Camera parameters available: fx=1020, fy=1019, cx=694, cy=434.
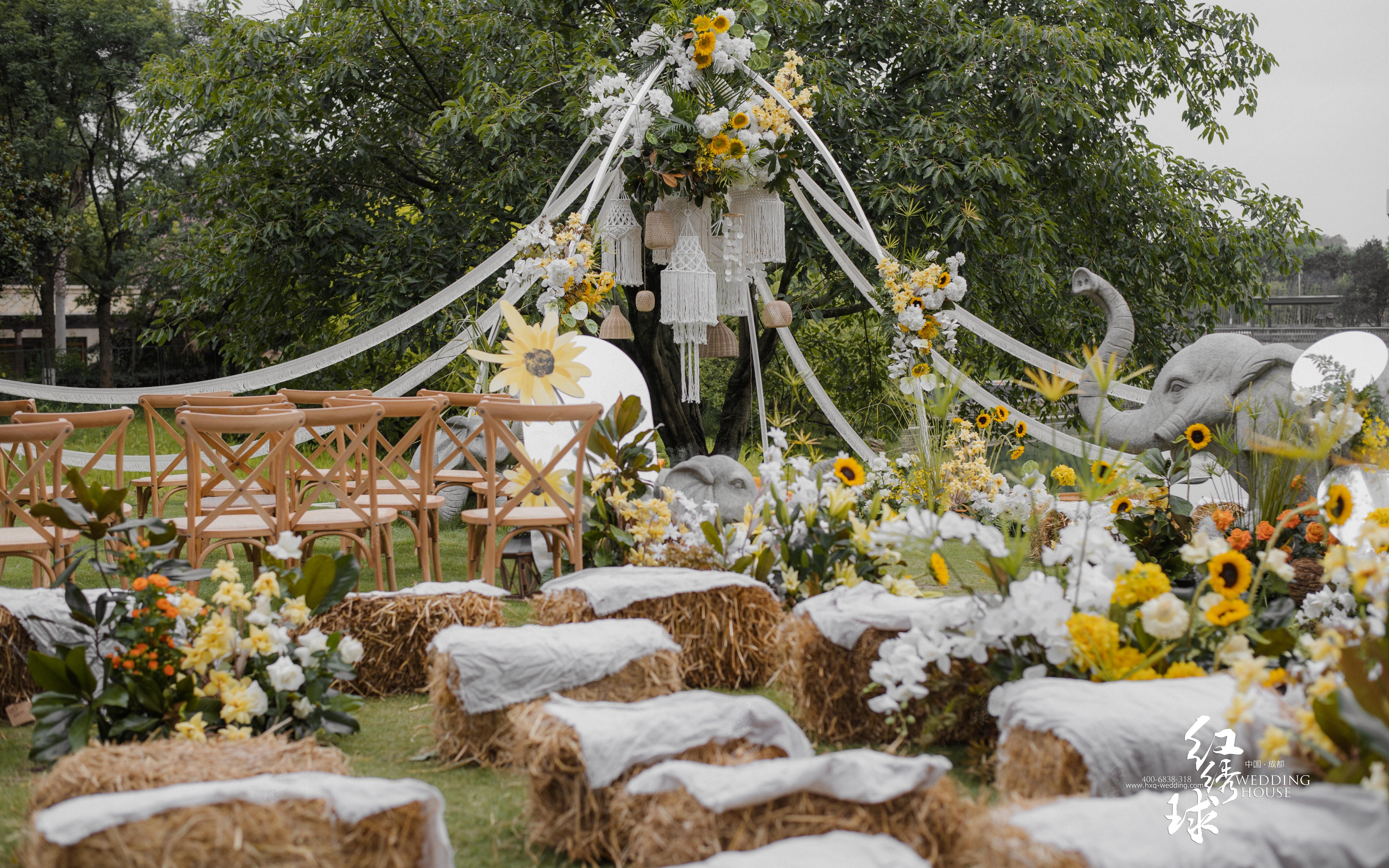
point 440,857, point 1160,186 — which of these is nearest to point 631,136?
point 440,857

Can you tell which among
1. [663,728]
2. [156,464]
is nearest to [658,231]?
[156,464]

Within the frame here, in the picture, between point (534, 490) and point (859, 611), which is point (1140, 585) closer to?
point (859, 611)

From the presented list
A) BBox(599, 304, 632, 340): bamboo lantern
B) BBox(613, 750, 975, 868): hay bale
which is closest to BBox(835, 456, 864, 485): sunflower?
BBox(613, 750, 975, 868): hay bale

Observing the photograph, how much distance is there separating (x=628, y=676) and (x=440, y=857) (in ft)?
3.03

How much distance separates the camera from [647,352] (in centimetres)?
860

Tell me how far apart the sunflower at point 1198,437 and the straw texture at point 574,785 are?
297 centimetres

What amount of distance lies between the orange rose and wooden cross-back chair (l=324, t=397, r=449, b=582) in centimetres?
305

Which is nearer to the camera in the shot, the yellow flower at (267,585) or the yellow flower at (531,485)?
the yellow flower at (267,585)

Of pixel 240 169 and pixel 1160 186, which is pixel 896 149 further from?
pixel 240 169

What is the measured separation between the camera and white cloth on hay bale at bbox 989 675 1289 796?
5.98 ft

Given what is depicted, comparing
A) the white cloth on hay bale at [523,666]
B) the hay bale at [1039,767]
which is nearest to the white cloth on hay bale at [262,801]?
the white cloth on hay bale at [523,666]

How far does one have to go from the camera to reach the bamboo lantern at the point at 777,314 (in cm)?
604

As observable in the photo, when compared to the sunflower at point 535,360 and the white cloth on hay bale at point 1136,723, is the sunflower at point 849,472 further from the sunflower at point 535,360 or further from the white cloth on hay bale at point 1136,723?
the sunflower at point 535,360

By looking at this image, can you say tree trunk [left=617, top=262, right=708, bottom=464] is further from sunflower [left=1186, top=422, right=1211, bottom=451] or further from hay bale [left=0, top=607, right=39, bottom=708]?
hay bale [left=0, top=607, right=39, bottom=708]
